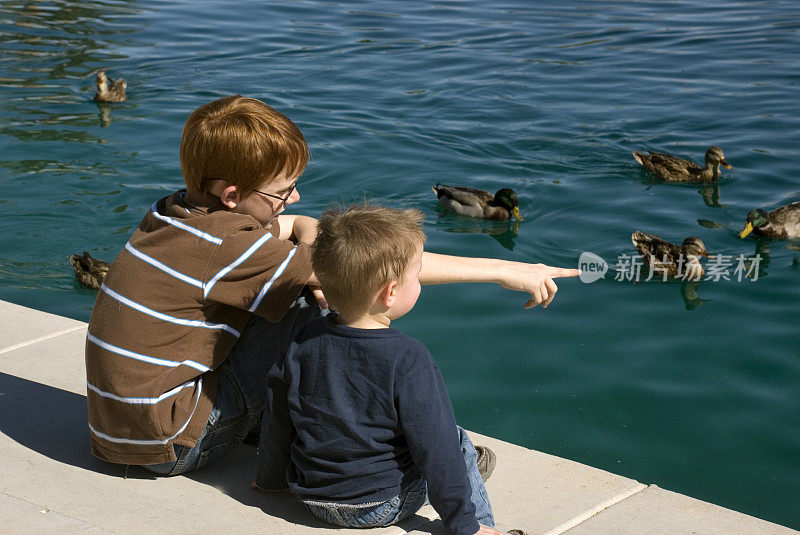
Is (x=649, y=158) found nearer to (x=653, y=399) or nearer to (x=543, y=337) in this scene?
(x=543, y=337)

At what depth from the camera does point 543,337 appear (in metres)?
6.85

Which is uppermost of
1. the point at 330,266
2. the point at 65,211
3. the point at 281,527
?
the point at 330,266

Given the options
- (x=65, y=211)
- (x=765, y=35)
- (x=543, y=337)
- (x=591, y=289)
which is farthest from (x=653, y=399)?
(x=765, y=35)

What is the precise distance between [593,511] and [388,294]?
1192 mm

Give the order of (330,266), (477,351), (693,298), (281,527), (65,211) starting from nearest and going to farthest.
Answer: (330,266) < (281,527) < (477,351) < (693,298) < (65,211)

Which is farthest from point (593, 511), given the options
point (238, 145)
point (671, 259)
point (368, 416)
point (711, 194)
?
point (711, 194)

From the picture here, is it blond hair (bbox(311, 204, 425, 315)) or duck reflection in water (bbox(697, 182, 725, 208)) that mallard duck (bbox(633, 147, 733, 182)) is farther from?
blond hair (bbox(311, 204, 425, 315))

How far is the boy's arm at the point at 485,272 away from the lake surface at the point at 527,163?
2.18 metres

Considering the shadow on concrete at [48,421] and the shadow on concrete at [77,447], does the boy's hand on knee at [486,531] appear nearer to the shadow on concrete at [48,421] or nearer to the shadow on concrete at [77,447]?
the shadow on concrete at [77,447]

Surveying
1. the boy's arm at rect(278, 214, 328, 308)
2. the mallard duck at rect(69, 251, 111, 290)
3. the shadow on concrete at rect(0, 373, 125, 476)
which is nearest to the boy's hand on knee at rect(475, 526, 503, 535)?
the boy's arm at rect(278, 214, 328, 308)

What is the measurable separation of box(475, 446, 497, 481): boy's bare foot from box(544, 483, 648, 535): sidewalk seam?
1.26 feet

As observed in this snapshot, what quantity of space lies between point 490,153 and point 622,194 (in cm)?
204

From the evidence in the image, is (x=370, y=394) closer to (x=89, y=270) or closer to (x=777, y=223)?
(x=89, y=270)

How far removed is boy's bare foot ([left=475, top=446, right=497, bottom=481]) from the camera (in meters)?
3.73
